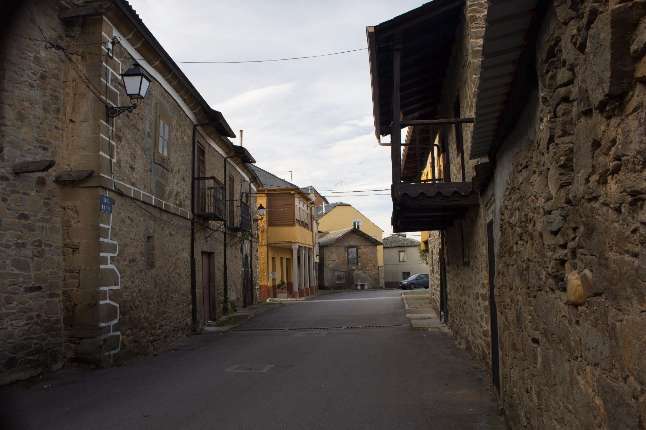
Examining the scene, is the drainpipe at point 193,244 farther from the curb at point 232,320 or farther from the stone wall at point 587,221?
the stone wall at point 587,221

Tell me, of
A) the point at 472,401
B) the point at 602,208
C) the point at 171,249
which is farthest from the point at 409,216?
the point at 602,208

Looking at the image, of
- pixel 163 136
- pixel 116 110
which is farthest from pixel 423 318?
pixel 116 110

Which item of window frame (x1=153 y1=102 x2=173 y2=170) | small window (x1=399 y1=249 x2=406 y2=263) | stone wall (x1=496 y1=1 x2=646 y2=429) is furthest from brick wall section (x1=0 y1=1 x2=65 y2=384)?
small window (x1=399 y1=249 x2=406 y2=263)

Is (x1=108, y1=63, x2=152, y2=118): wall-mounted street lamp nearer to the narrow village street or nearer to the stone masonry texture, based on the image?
the narrow village street

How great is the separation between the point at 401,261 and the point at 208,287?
3849 centimetres

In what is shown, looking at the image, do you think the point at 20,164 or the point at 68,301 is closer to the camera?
the point at 20,164

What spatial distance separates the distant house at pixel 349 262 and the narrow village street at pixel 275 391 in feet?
119

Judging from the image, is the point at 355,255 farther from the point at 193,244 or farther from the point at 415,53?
the point at 415,53

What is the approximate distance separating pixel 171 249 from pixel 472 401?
27.1 ft

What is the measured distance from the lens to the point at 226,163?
1872 centimetres

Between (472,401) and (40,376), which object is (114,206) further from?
(472,401)

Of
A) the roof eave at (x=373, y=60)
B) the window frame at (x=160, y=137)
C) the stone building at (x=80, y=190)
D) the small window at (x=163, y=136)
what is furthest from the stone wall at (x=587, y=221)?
the small window at (x=163, y=136)

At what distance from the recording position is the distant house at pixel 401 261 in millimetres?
52906

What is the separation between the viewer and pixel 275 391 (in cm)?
695
